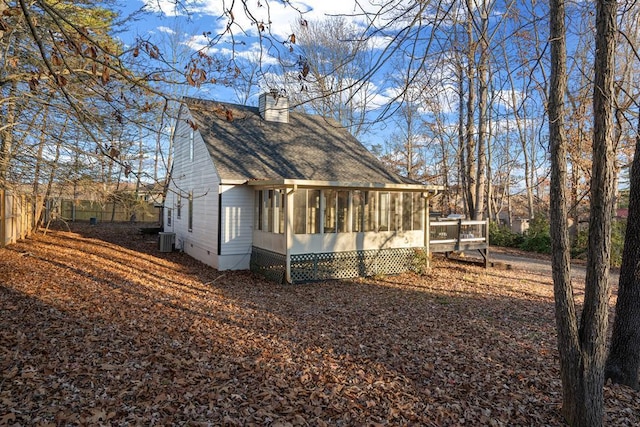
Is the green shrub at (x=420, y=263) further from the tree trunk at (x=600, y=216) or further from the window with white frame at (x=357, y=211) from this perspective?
the tree trunk at (x=600, y=216)

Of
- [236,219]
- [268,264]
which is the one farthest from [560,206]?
[236,219]

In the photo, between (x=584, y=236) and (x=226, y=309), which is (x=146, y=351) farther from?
(x=584, y=236)

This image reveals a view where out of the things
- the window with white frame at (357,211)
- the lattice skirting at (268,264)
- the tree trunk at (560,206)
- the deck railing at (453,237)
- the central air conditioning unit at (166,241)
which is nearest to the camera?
the tree trunk at (560,206)

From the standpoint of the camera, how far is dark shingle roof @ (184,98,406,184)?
42.3 feet

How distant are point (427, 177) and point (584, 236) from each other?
1352cm

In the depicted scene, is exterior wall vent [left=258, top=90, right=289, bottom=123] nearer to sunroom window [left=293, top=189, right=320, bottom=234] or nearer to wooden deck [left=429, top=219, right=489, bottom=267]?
sunroom window [left=293, top=189, right=320, bottom=234]

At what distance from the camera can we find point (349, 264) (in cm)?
1188

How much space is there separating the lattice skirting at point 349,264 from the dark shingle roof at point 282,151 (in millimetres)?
2626

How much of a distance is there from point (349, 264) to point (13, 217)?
1173cm

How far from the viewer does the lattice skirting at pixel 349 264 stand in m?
11.1

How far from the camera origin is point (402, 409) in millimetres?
4102

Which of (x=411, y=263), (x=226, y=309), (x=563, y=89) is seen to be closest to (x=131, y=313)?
(x=226, y=309)

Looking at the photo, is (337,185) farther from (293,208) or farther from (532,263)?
(532,263)

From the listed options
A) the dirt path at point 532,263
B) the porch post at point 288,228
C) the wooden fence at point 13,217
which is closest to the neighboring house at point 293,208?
the porch post at point 288,228
